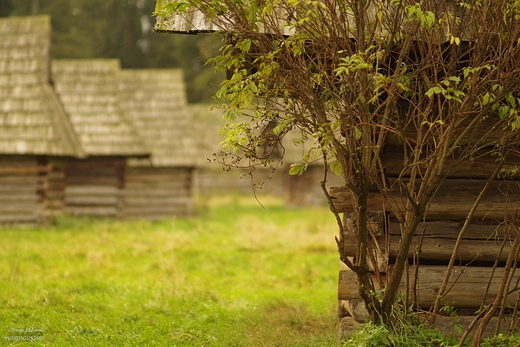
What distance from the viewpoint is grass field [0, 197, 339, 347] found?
22.4ft

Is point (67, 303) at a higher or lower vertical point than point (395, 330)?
lower

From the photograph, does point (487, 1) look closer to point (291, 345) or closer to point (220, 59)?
point (220, 59)

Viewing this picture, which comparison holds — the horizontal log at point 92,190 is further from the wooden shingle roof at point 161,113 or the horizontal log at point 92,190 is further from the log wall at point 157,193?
the wooden shingle roof at point 161,113

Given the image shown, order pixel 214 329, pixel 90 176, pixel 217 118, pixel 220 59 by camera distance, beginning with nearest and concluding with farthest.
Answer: pixel 220 59 → pixel 214 329 → pixel 90 176 → pixel 217 118

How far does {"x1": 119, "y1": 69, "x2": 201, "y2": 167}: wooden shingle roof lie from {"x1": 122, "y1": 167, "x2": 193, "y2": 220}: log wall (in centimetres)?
56

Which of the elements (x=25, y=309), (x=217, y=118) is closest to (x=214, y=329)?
(x=25, y=309)

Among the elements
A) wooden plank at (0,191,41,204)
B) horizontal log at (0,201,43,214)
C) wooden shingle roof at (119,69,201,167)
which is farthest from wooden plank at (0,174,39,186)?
wooden shingle roof at (119,69,201,167)

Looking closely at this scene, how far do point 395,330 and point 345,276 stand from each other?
91cm

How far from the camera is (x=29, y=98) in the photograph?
17.6 meters

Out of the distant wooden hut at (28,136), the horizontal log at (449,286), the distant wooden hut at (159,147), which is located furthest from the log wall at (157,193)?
the horizontal log at (449,286)

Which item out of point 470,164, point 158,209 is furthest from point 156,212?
point 470,164

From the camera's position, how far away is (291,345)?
20.6ft

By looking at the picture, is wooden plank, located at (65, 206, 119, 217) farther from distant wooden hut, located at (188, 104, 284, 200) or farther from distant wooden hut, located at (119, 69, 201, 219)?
distant wooden hut, located at (188, 104, 284, 200)

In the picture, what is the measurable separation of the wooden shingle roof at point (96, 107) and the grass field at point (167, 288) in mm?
3391
